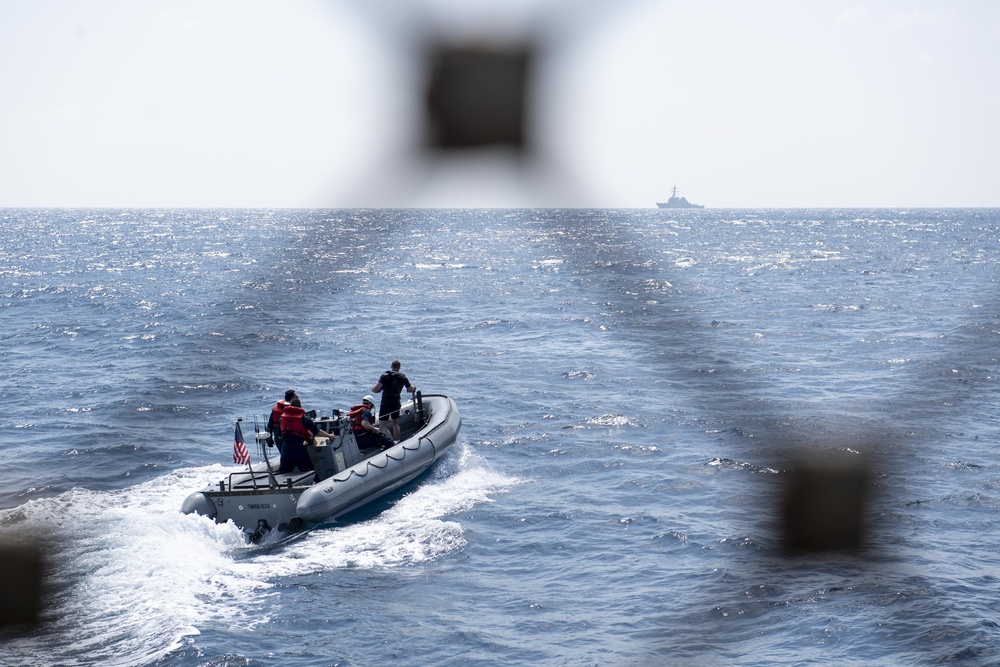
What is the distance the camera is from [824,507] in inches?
142

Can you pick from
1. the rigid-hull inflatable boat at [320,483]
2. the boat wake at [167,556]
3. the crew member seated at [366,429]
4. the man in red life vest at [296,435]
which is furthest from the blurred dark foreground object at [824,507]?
the crew member seated at [366,429]

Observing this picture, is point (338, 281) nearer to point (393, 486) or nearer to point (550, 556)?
point (550, 556)

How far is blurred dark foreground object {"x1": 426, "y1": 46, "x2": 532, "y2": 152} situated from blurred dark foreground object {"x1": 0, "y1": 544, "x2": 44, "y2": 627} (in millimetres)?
15692

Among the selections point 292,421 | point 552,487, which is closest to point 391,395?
point 292,421

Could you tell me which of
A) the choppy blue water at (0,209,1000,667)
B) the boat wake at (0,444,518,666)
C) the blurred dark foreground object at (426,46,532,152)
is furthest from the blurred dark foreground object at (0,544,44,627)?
the blurred dark foreground object at (426,46,532,152)

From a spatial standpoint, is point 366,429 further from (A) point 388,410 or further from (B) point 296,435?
(B) point 296,435

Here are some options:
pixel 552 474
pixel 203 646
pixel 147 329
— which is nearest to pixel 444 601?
pixel 203 646

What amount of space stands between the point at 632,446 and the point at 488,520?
275 inches

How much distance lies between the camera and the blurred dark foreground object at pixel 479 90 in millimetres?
2270

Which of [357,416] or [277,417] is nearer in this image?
[277,417]

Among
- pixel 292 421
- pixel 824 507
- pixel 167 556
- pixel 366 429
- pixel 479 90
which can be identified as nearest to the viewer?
pixel 479 90

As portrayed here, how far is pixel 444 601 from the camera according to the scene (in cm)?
1731

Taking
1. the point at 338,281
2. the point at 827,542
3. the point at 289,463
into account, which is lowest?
the point at 289,463

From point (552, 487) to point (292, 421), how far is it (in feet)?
23.9
